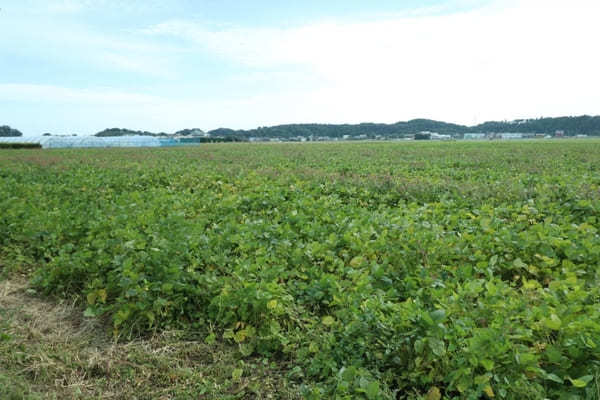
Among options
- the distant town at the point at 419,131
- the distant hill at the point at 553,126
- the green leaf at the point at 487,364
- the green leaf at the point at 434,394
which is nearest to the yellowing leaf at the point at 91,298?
the green leaf at the point at 434,394

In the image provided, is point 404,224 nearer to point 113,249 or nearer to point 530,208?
point 530,208

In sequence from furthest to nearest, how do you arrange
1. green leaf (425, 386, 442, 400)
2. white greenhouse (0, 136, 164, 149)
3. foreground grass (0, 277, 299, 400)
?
white greenhouse (0, 136, 164, 149)
foreground grass (0, 277, 299, 400)
green leaf (425, 386, 442, 400)

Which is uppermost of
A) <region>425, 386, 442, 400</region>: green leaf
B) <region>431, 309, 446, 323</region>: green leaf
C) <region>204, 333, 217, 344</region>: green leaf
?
<region>431, 309, 446, 323</region>: green leaf

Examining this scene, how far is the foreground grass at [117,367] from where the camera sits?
2559mm

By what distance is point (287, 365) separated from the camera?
2.80 meters

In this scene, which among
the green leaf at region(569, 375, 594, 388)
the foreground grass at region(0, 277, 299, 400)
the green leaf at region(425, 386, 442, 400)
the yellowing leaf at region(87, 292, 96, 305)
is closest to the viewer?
the green leaf at region(569, 375, 594, 388)

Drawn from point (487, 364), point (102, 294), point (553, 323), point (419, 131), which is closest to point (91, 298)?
point (102, 294)

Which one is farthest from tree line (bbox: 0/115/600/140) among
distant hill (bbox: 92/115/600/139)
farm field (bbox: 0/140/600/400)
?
farm field (bbox: 0/140/600/400)

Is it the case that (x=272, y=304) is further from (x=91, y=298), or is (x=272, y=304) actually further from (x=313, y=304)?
(x=91, y=298)

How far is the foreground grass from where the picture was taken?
2.56m

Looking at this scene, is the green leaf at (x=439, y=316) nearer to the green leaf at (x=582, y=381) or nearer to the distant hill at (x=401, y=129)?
the green leaf at (x=582, y=381)

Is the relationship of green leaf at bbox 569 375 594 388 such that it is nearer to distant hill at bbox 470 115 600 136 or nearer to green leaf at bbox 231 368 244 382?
green leaf at bbox 231 368 244 382

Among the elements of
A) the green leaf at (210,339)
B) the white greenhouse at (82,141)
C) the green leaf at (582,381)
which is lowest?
the green leaf at (210,339)

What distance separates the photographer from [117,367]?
283 centimetres
